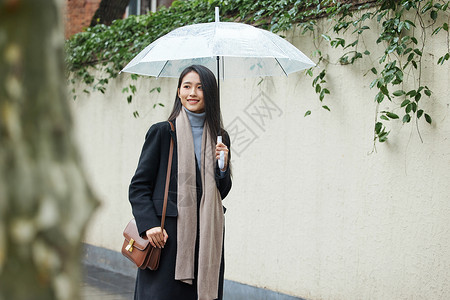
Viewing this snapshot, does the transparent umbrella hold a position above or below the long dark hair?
above

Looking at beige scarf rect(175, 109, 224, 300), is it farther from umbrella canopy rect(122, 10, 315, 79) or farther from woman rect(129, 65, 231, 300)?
umbrella canopy rect(122, 10, 315, 79)

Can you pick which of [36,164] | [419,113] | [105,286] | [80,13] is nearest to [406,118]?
[419,113]

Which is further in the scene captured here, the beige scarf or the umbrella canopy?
the umbrella canopy

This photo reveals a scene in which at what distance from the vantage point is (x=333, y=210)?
211 inches

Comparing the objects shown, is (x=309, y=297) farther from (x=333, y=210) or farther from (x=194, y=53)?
(x=194, y=53)

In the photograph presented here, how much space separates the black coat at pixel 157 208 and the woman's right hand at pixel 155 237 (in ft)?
0.08

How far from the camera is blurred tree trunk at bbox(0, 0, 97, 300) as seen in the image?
100 cm

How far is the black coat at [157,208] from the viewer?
12.5 ft

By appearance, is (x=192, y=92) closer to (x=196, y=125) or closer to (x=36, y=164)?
(x=196, y=125)

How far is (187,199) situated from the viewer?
3.83m

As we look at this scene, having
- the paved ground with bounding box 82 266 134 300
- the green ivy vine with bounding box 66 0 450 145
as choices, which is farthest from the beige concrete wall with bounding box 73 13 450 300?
the paved ground with bounding box 82 266 134 300

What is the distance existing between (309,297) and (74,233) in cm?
471

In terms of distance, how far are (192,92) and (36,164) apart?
2.99 m

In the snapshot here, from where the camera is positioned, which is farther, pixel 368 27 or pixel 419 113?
pixel 368 27
